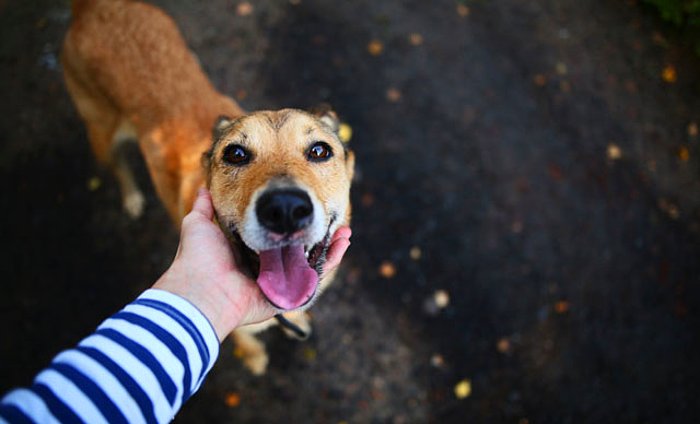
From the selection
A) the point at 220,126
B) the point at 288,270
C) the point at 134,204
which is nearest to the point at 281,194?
the point at 288,270

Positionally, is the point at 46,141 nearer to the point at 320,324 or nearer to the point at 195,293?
the point at 320,324

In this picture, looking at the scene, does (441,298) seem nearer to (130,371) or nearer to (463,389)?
(463,389)

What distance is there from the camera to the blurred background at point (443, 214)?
4.40 meters

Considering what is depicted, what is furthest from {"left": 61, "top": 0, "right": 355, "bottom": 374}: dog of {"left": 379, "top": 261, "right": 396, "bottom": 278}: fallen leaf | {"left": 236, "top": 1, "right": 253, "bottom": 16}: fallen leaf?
{"left": 236, "top": 1, "right": 253, "bottom": 16}: fallen leaf

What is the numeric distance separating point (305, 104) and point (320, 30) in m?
1.16

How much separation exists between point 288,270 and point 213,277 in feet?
1.45

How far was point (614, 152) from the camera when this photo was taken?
5434 mm

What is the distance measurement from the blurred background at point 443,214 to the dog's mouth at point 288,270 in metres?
2.09

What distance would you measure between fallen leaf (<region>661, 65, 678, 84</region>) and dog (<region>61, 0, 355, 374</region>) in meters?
5.54

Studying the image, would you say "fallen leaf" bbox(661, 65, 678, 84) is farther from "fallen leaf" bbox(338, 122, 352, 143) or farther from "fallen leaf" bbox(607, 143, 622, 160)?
"fallen leaf" bbox(338, 122, 352, 143)

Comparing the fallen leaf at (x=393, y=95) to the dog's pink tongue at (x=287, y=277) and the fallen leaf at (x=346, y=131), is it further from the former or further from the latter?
the dog's pink tongue at (x=287, y=277)

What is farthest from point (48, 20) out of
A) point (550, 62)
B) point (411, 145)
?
point (550, 62)

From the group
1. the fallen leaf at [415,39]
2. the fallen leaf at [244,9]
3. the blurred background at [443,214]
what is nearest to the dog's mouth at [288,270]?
the blurred background at [443,214]

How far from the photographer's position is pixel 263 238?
2.21 meters
